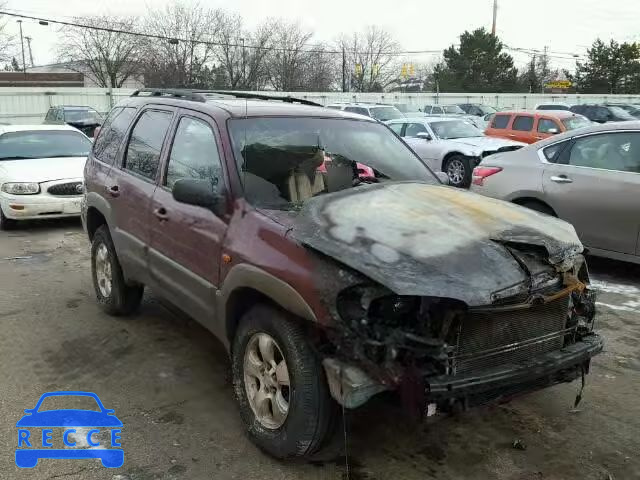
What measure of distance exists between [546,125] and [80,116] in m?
15.1

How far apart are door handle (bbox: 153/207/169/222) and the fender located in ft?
2.70

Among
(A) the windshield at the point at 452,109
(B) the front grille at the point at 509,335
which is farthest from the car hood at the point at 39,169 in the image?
(A) the windshield at the point at 452,109

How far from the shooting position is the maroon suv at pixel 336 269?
2.69 meters

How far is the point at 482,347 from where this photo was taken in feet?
9.27

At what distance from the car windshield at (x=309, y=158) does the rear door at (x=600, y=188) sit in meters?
2.63

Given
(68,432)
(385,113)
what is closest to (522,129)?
(385,113)

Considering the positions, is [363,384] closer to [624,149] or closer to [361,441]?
[361,441]

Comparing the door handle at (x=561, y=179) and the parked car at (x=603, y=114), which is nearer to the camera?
the door handle at (x=561, y=179)

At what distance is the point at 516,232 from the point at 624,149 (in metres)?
3.82

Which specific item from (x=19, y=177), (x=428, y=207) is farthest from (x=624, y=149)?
(x=19, y=177)

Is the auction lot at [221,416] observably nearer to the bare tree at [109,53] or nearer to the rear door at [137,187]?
the rear door at [137,187]

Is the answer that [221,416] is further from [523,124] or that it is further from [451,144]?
[523,124]

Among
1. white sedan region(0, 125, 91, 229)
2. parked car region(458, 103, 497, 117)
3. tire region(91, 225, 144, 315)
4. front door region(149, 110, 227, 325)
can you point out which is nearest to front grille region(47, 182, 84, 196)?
white sedan region(0, 125, 91, 229)

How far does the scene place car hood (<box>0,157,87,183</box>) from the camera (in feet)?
29.7
